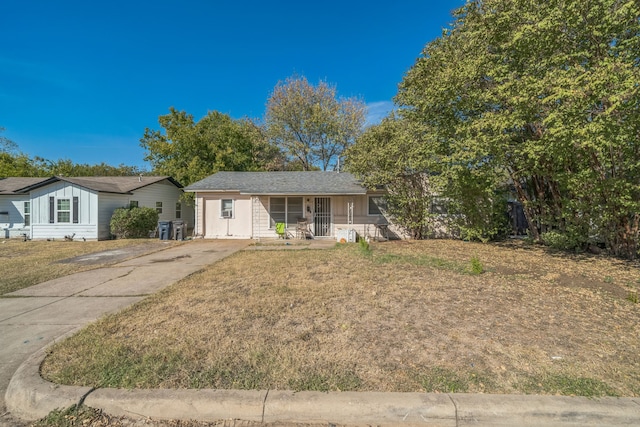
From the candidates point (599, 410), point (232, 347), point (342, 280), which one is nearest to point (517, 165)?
point (342, 280)

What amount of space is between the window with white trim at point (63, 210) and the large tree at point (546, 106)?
16.3m

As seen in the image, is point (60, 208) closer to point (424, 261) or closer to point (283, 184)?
point (283, 184)

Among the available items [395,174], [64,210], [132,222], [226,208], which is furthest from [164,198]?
Answer: [395,174]

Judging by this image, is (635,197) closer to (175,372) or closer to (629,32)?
(629,32)

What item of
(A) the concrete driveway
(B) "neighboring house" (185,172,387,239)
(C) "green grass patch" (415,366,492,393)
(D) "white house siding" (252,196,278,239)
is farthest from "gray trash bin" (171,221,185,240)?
(C) "green grass patch" (415,366,492,393)

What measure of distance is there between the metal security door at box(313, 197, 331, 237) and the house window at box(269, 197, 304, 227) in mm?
730

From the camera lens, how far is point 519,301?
451 centimetres

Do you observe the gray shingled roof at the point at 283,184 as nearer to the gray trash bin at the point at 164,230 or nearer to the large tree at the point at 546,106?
the gray trash bin at the point at 164,230

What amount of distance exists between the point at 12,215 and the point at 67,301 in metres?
16.3

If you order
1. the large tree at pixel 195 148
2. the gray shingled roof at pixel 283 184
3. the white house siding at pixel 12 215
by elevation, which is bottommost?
the white house siding at pixel 12 215

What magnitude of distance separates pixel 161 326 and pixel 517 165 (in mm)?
10997

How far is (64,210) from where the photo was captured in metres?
13.9

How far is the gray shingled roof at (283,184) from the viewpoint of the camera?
42.8ft

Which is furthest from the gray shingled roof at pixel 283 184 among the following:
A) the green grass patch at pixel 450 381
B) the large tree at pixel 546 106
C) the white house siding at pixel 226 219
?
the green grass patch at pixel 450 381
